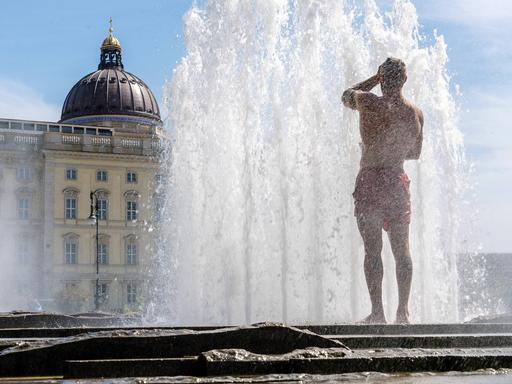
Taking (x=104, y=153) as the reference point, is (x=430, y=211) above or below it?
below

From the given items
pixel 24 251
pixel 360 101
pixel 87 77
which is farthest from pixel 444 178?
pixel 87 77

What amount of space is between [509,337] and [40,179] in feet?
159

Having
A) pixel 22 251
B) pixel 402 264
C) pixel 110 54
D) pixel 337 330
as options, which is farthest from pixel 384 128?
pixel 110 54

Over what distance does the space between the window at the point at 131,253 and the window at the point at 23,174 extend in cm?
673

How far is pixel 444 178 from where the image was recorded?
579 inches

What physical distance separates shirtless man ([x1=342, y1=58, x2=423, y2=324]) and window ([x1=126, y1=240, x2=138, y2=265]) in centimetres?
4600

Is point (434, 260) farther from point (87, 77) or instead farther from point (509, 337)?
point (87, 77)

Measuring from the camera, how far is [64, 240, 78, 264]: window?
173 ft

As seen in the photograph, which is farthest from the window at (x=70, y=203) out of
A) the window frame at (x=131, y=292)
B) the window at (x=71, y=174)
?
the window frame at (x=131, y=292)

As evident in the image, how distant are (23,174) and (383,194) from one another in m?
45.8

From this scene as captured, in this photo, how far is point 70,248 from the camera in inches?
2085

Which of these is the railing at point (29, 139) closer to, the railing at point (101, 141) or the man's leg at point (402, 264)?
the railing at point (101, 141)

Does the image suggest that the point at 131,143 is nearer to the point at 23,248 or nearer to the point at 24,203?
the point at 24,203

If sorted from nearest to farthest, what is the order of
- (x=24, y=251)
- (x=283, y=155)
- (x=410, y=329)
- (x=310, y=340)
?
(x=310, y=340)
(x=410, y=329)
(x=283, y=155)
(x=24, y=251)
